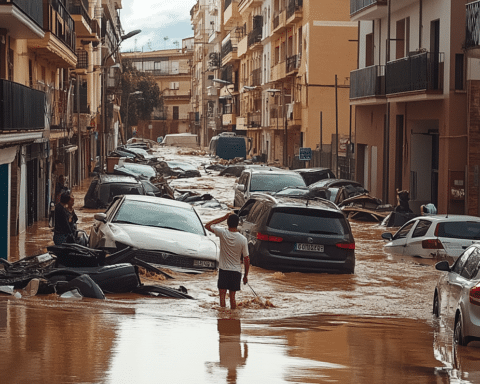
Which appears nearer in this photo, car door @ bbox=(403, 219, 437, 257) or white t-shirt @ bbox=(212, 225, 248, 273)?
white t-shirt @ bbox=(212, 225, 248, 273)

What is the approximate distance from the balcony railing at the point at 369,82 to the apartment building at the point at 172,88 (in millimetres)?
103090

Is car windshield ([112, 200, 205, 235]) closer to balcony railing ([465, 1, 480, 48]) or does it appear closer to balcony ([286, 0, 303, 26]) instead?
balcony railing ([465, 1, 480, 48])

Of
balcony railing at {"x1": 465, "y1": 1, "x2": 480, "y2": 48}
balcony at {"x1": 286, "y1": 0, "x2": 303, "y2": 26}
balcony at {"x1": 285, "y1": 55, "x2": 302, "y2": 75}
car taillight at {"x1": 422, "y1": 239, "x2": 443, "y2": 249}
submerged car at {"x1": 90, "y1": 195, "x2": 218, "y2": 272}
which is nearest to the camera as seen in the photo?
submerged car at {"x1": 90, "y1": 195, "x2": 218, "y2": 272}

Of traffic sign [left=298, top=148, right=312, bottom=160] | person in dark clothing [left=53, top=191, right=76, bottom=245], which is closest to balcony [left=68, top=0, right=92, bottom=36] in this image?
traffic sign [left=298, top=148, right=312, bottom=160]

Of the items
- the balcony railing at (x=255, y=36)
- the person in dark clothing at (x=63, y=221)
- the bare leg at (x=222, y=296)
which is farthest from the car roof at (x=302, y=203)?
the balcony railing at (x=255, y=36)

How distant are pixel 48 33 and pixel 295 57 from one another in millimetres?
34243

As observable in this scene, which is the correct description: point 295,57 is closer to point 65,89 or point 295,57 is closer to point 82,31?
point 82,31

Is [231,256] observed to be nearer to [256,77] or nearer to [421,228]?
[421,228]

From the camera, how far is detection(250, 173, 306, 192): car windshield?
30188 mm

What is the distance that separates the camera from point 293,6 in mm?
60188

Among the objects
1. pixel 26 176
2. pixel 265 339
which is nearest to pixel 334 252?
pixel 265 339

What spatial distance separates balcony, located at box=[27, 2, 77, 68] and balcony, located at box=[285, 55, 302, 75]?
81.5ft

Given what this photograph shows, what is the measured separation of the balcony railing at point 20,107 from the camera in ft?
64.8

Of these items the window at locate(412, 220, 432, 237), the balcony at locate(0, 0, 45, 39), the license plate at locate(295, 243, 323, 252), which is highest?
the balcony at locate(0, 0, 45, 39)
